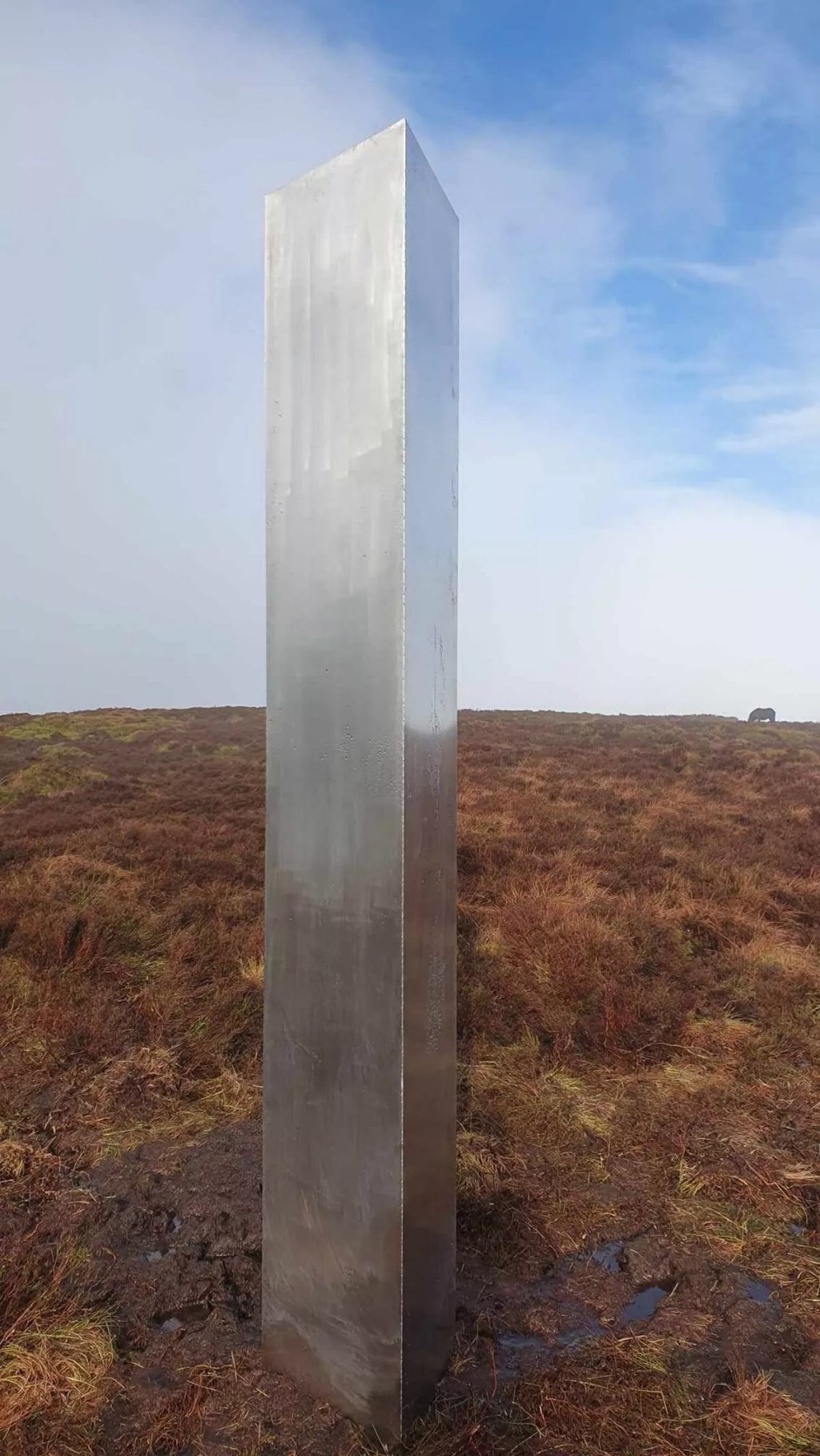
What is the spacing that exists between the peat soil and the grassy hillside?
0.01 meters

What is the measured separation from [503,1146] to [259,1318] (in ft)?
5.05

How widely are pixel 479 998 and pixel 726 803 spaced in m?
7.99

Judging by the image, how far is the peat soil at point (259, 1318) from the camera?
2420 mm

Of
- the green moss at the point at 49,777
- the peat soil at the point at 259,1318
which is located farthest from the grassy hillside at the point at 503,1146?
the green moss at the point at 49,777

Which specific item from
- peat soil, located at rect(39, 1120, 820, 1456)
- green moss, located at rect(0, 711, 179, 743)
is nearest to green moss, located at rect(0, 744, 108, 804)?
green moss, located at rect(0, 711, 179, 743)

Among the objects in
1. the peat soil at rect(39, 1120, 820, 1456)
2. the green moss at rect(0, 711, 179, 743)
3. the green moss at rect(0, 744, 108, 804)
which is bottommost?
the peat soil at rect(39, 1120, 820, 1456)

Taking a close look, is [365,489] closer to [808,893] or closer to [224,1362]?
[224,1362]

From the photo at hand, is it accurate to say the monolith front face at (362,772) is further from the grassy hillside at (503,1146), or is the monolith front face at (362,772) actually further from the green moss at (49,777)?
the green moss at (49,777)

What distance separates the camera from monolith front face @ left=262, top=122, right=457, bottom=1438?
2.20 meters

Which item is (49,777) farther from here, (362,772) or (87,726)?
(362,772)

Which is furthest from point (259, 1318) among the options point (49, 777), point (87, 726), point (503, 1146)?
point (87, 726)

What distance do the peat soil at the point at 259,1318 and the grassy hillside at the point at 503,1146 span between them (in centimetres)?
1

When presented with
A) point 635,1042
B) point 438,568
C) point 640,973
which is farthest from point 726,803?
point 438,568

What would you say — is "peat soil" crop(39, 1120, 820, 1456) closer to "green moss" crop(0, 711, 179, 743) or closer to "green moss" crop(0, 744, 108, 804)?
"green moss" crop(0, 744, 108, 804)
